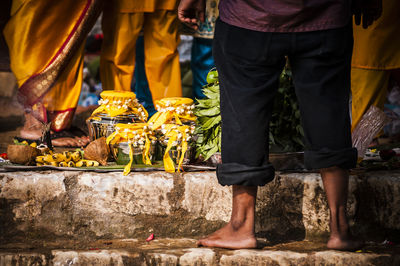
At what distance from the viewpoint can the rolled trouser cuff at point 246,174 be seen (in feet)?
7.59

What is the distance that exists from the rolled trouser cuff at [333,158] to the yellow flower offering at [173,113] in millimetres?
1019

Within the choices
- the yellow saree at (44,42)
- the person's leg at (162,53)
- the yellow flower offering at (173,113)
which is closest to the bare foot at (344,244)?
the yellow flower offering at (173,113)

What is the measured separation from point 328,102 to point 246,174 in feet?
1.54

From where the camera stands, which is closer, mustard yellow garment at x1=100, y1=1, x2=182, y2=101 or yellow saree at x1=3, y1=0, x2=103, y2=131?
yellow saree at x1=3, y1=0, x2=103, y2=131

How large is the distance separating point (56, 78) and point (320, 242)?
229cm

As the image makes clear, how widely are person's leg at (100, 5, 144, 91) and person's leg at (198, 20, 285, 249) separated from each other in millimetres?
1784

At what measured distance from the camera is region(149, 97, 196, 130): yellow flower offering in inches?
124

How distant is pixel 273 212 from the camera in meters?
2.78

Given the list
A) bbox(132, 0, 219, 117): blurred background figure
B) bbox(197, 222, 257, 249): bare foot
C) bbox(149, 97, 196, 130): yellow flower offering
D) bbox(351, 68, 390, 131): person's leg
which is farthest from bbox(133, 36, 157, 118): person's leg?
bbox(197, 222, 257, 249): bare foot

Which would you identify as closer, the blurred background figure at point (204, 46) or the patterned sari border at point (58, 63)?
the patterned sari border at point (58, 63)

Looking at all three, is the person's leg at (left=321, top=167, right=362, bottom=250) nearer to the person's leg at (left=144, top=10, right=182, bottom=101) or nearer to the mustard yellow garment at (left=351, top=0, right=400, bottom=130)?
the mustard yellow garment at (left=351, top=0, right=400, bottom=130)

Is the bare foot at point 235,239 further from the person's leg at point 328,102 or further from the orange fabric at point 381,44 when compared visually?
the orange fabric at point 381,44

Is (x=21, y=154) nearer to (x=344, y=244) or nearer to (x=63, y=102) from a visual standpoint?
(x=63, y=102)

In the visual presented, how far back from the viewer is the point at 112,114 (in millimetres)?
3285
